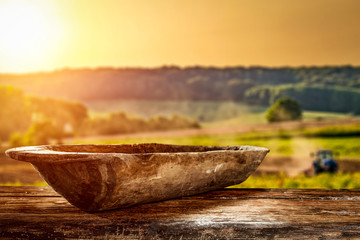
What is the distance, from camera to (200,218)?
1355mm

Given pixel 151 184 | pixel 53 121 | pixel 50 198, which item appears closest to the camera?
pixel 151 184

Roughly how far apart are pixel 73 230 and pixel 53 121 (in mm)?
6871

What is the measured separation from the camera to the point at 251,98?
806cm

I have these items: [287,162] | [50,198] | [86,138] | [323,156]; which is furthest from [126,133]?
[50,198]

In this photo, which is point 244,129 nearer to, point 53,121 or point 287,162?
point 287,162

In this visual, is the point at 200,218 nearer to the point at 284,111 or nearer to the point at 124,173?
the point at 124,173

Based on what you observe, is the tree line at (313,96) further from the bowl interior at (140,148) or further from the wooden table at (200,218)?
the wooden table at (200,218)

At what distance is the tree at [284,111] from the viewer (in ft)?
23.0

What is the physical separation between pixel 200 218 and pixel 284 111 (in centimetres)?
601

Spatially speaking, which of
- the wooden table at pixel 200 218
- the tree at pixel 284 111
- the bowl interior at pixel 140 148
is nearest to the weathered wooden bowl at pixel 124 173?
the wooden table at pixel 200 218

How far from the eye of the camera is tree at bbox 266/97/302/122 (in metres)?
7.00

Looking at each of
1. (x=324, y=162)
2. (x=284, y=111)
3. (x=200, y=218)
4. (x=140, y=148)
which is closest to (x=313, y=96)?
(x=284, y=111)

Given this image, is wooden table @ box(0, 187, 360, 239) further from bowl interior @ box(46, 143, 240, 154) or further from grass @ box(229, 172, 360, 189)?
grass @ box(229, 172, 360, 189)

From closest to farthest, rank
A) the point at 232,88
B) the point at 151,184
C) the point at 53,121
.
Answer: the point at 151,184
the point at 53,121
the point at 232,88
